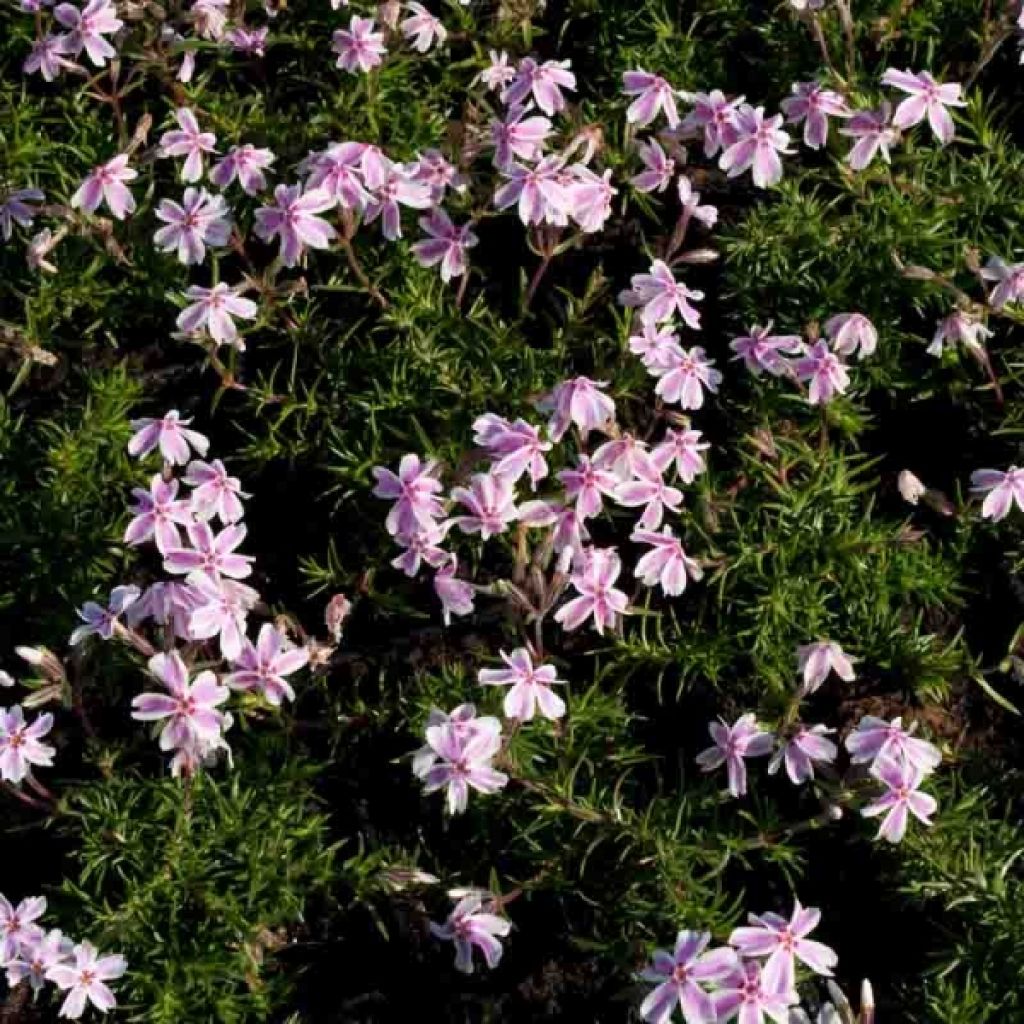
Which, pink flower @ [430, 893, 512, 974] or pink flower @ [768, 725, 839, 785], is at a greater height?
pink flower @ [768, 725, 839, 785]

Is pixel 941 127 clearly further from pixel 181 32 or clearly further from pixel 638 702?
pixel 181 32

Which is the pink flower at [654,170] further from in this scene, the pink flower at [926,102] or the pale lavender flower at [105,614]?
the pale lavender flower at [105,614]

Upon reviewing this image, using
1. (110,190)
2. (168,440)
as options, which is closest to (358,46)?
(110,190)

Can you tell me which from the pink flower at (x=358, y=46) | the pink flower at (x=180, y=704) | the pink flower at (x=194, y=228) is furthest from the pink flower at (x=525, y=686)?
the pink flower at (x=358, y=46)

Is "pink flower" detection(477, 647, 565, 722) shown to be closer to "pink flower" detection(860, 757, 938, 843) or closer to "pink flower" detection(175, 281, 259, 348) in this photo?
"pink flower" detection(860, 757, 938, 843)

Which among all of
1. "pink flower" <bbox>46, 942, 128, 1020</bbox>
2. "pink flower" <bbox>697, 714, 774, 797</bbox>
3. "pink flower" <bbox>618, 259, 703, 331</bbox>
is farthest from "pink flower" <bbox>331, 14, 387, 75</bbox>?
"pink flower" <bbox>46, 942, 128, 1020</bbox>

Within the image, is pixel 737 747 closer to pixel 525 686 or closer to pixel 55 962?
pixel 525 686
